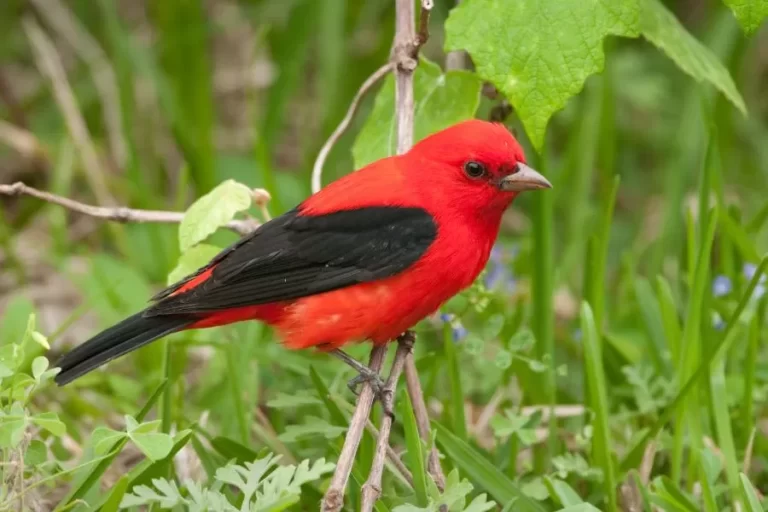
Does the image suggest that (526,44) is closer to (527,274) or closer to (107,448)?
(107,448)

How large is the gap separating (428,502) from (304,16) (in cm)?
373

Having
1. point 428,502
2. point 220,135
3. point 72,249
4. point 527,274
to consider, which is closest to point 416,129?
point 428,502

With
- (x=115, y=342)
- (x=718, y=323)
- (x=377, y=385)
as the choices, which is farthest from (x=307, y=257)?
(x=718, y=323)

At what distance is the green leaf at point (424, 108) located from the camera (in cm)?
288

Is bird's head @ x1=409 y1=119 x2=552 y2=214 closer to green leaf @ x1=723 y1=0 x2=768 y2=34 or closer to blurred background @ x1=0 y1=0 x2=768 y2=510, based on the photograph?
blurred background @ x1=0 y1=0 x2=768 y2=510

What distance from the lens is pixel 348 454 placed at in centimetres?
222

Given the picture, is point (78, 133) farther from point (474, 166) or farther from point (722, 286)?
point (722, 286)

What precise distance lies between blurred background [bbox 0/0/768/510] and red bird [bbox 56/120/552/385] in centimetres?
22

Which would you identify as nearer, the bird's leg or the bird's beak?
the bird's leg

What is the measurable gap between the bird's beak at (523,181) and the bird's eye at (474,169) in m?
0.06

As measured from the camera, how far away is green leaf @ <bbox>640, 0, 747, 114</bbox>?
2.82 metres

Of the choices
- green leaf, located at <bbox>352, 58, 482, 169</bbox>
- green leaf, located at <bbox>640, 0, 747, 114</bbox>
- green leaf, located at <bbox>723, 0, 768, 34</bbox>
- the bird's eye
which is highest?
green leaf, located at <bbox>723, 0, 768, 34</bbox>

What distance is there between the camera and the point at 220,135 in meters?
6.16

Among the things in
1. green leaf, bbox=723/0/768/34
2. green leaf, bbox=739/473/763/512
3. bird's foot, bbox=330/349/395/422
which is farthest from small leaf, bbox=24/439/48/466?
green leaf, bbox=723/0/768/34
